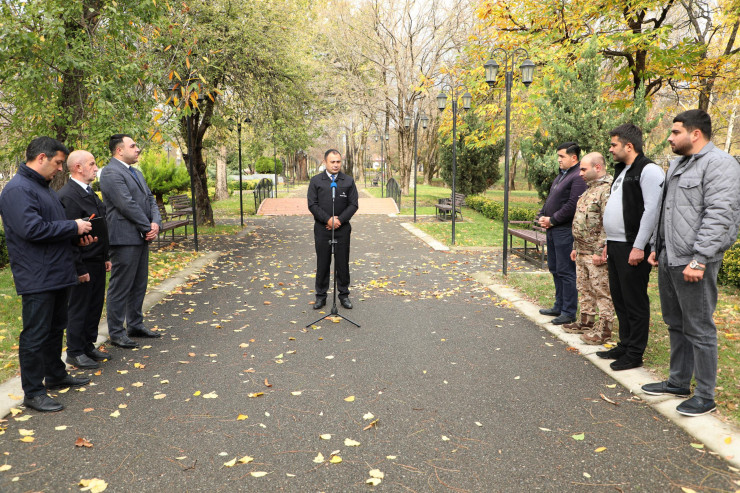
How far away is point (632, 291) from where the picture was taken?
4.77m

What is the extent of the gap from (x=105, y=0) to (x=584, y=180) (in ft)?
23.5

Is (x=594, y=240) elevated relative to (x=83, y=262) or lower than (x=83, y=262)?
elevated

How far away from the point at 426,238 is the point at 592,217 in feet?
29.7

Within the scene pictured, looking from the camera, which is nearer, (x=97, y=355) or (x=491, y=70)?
(x=97, y=355)

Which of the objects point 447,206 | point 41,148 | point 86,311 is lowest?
point 86,311

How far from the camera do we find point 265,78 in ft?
47.5

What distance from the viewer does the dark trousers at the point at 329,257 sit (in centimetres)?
728

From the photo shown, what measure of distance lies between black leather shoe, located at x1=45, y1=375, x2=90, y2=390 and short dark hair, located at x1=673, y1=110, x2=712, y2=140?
17.3 ft

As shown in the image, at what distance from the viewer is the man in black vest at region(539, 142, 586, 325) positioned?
239 inches

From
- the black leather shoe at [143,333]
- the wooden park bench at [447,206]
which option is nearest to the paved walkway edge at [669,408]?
the black leather shoe at [143,333]

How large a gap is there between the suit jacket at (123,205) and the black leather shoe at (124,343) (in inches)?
40.3

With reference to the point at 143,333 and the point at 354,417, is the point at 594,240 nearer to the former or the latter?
the point at 354,417

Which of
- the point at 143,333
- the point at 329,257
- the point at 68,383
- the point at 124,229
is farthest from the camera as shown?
the point at 329,257

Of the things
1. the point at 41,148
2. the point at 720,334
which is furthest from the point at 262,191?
the point at 720,334
